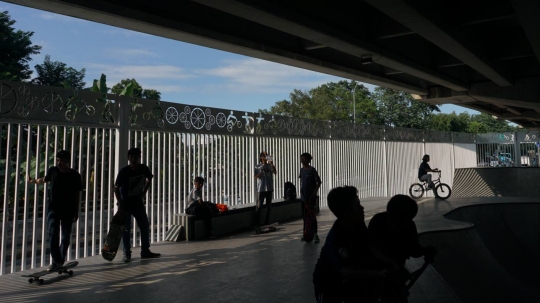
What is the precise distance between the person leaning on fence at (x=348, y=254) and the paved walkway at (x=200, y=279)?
86.9 inches

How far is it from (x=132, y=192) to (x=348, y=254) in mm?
5197

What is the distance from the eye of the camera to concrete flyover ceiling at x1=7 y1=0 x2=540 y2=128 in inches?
269

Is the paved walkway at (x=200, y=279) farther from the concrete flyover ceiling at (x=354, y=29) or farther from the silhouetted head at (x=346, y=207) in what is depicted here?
the concrete flyover ceiling at (x=354, y=29)

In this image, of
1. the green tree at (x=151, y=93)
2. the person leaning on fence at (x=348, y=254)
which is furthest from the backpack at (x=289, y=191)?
the green tree at (x=151, y=93)

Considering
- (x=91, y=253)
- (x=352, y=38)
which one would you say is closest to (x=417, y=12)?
(x=352, y=38)

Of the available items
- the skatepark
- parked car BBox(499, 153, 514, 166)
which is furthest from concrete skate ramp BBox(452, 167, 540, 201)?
the skatepark

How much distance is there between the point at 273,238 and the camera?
28.8 feet

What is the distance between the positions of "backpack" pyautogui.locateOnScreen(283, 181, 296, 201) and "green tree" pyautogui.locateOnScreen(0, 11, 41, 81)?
2016 centimetres

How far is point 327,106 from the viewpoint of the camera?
147 ft

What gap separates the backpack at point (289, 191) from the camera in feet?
39.5

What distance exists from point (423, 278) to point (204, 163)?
5727 millimetres

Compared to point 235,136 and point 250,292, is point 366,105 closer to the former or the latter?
point 235,136

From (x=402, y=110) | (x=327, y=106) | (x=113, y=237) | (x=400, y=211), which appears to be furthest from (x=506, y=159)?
(x=400, y=211)

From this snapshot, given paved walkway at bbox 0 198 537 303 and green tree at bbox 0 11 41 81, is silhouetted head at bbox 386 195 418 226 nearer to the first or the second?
paved walkway at bbox 0 198 537 303
